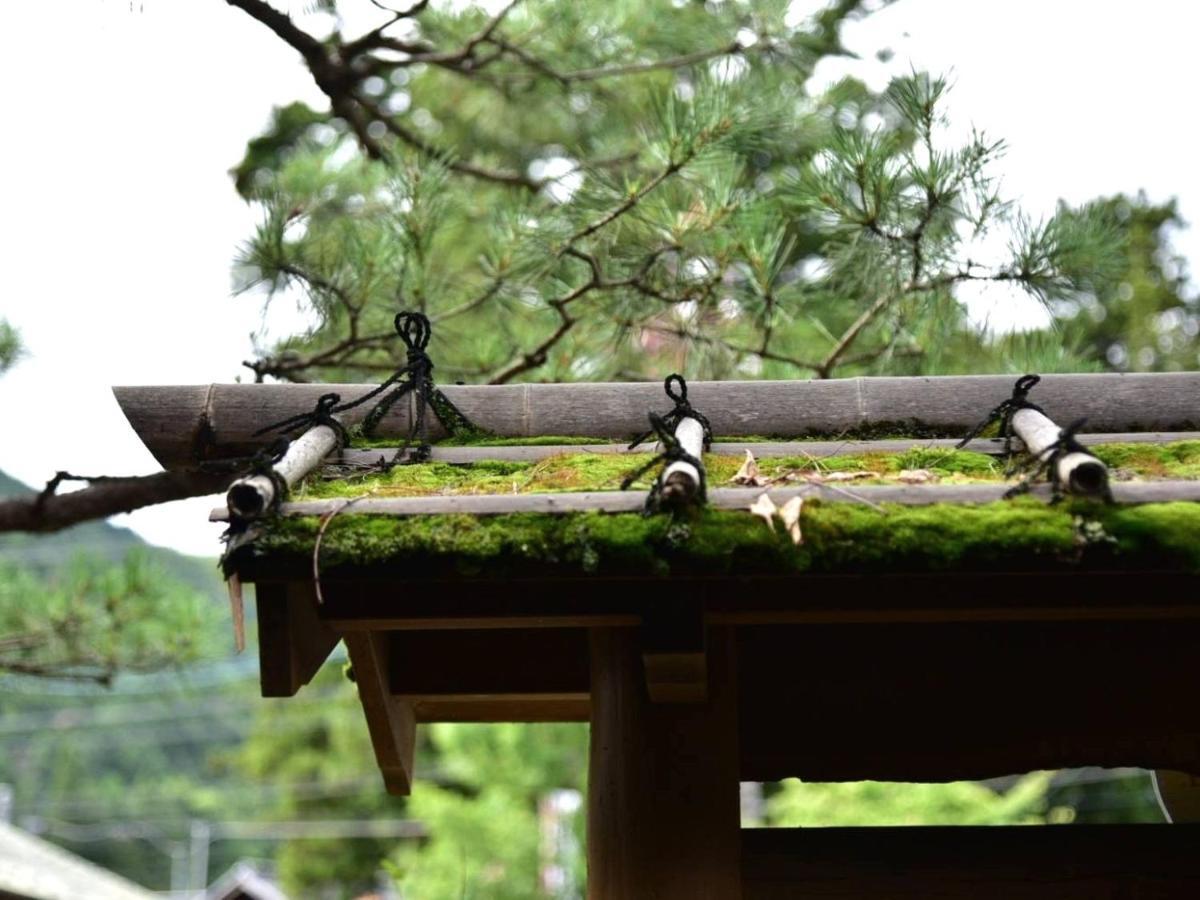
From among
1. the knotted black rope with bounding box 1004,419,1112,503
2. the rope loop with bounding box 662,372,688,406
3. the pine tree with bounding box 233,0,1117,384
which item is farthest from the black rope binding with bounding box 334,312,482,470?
the pine tree with bounding box 233,0,1117,384

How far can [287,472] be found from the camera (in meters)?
1.84

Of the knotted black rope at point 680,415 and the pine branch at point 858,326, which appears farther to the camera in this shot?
the pine branch at point 858,326

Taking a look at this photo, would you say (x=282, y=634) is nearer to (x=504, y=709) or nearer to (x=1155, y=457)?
(x=504, y=709)

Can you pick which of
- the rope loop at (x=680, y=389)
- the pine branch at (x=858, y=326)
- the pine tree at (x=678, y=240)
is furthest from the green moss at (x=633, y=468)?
the pine branch at (x=858, y=326)

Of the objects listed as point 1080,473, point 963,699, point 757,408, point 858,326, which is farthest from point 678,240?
point 1080,473

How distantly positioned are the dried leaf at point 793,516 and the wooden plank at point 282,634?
73 cm

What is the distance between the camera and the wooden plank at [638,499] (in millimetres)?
1691

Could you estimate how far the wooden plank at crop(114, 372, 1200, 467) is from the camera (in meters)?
2.29

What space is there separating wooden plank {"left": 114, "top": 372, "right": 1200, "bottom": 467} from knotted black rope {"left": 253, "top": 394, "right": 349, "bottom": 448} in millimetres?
95

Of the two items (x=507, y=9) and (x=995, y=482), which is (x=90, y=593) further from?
(x=995, y=482)

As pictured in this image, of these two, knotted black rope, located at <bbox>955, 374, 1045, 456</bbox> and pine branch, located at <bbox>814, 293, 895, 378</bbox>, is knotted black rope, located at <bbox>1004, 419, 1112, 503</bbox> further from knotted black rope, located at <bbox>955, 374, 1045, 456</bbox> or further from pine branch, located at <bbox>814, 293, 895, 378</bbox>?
pine branch, located at <bbox>814, 293, 895, 378</bbox>

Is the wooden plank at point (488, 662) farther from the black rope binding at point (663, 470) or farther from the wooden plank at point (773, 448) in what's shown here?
the black rope binding at point (663, 470)

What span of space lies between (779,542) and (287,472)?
721 mm

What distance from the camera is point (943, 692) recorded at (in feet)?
7.25
